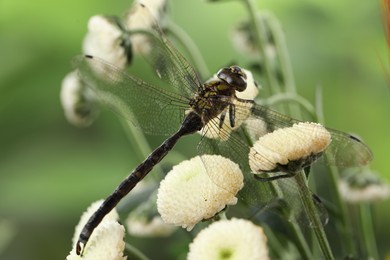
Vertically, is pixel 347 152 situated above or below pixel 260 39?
below

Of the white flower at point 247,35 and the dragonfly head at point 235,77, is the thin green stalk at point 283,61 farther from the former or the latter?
the dragonfly head at point 235,77

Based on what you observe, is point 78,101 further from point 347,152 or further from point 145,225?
point 347,152

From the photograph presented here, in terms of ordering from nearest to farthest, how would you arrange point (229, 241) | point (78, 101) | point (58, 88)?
point (229, 241) → point (78, 101) → point (58, 88)

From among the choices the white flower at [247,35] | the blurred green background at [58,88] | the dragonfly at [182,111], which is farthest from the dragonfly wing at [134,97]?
the blurred green background at [58,88]

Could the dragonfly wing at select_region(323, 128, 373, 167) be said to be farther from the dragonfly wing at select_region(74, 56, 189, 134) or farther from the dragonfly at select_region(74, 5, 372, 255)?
the dragonfly wing at select_region(74, 56, 189, 134)

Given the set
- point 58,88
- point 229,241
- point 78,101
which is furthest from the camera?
point 58,88

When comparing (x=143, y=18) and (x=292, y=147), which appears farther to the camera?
(x=143, y=18)

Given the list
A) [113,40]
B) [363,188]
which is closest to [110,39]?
[113,40]

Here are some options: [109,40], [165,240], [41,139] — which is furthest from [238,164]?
[41,139]
